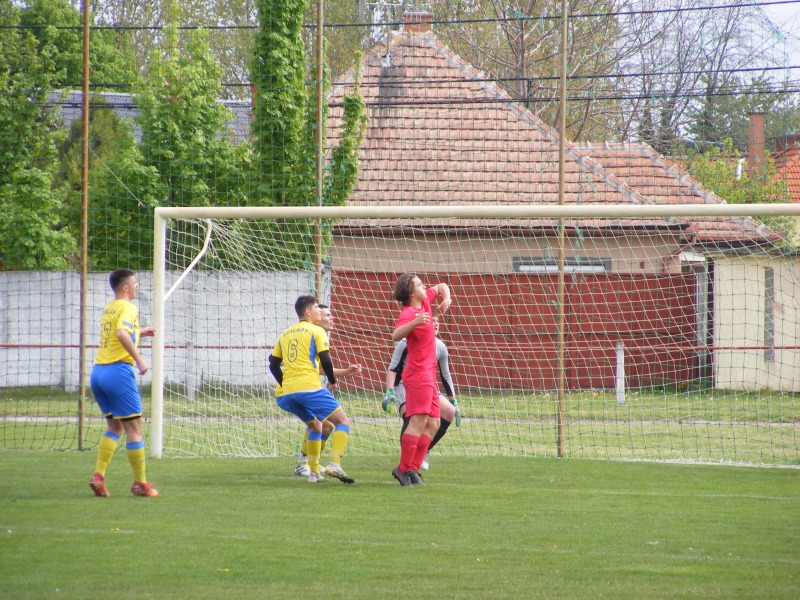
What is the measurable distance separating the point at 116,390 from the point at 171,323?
34.8 ft

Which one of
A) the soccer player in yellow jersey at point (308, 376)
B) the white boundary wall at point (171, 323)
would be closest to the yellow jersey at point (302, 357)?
the soccer player in yellow jersey at point (308, 376)

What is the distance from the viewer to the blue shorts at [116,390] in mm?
7836

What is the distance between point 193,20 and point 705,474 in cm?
2924

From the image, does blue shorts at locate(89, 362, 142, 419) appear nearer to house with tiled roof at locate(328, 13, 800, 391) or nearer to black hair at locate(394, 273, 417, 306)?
black hair at locate(394, 273, 417, 306)

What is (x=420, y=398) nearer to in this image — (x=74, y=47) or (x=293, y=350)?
(x=293, y=350)

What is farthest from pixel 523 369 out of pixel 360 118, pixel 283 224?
pixel 283 224

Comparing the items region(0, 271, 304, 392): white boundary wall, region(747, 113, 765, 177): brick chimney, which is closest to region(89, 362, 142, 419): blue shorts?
region(0, 271, 304, 392): white boundary wall

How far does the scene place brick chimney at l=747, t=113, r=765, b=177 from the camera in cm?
1970

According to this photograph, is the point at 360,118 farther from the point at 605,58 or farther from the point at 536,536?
the point at 536,536

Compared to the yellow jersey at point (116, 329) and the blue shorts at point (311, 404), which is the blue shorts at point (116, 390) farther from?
the blue shorts at point (311, 404)

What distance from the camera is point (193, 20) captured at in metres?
34.6

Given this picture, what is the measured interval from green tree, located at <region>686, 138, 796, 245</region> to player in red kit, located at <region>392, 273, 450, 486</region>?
39.5 ft

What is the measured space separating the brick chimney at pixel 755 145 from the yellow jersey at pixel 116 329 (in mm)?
14867

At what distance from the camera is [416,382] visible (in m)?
8.66
